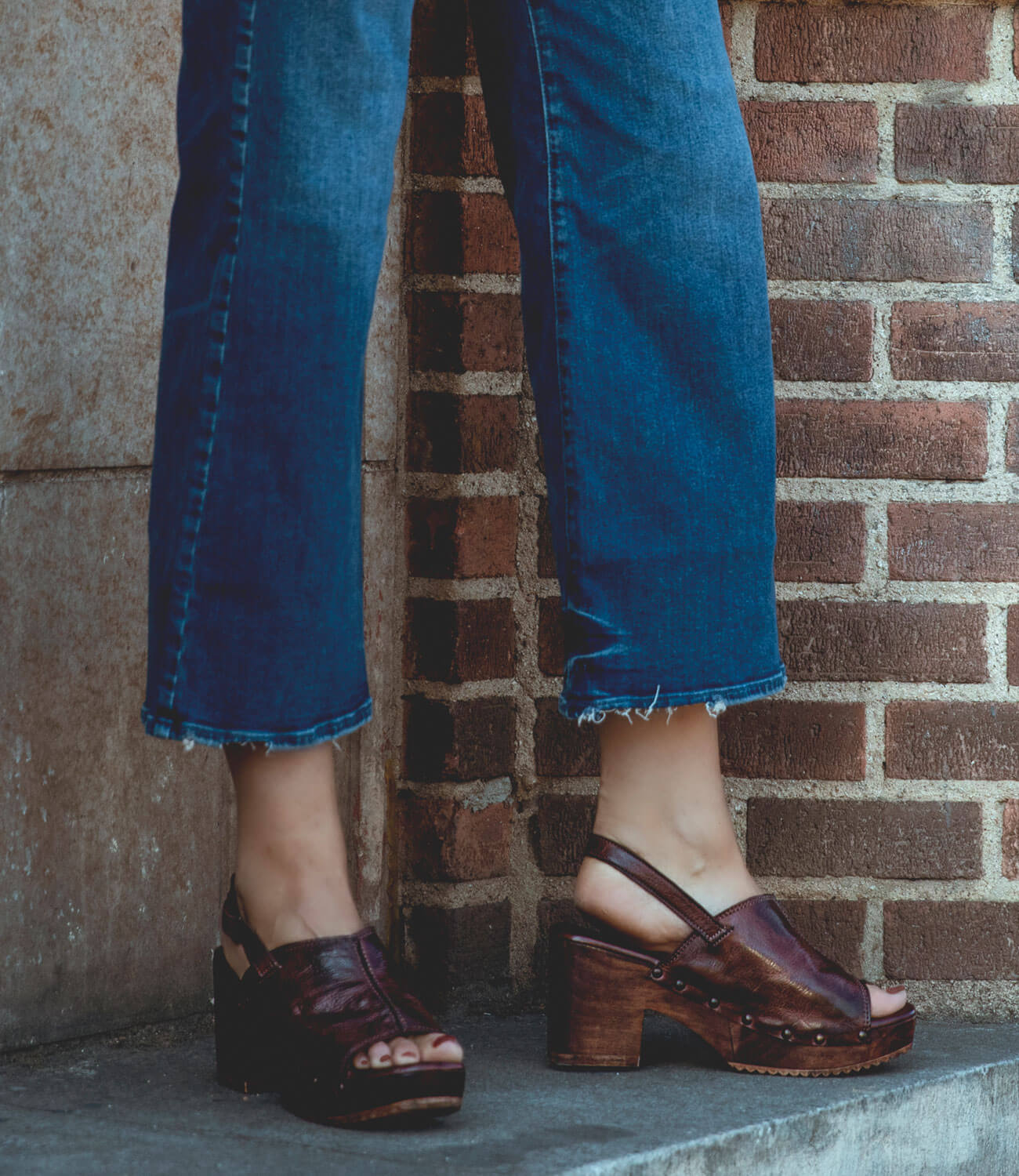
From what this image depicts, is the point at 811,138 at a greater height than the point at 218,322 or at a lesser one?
greater

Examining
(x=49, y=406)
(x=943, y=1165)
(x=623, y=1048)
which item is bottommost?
(x=943, y=1165)

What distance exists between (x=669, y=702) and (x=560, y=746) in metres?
0.39

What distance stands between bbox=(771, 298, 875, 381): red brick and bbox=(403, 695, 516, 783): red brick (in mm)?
471

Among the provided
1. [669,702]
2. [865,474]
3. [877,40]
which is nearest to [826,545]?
[865,474]

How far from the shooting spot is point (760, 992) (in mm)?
1271

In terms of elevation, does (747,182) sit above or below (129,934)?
above

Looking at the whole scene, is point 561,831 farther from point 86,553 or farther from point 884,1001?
point 86,553

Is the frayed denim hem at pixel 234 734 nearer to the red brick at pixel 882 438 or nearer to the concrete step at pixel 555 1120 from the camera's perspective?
the concrete step at pixel 555 1120

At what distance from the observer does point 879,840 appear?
1582 millimetres

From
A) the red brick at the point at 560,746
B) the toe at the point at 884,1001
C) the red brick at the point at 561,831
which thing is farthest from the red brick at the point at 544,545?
the toe at the point at 884,1001

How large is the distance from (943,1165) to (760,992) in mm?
235

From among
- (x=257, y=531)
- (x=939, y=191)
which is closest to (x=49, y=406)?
(x=257, y=531)

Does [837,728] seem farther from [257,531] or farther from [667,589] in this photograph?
[257,531]

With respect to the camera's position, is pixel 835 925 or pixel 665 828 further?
pixel 835 925
